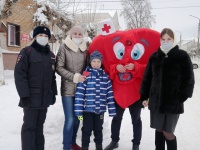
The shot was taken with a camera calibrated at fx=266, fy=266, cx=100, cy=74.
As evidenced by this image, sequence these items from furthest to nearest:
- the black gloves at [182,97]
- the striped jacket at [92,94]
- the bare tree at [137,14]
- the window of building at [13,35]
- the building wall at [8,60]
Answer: the bare tree at [137,14] → the window of building at [13,35] → the building wall at [8,60] → the striped jacket at [92,94] → the black gloves at [182,97]

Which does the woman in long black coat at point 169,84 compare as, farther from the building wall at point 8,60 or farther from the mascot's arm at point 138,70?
the building wall at point 8,60

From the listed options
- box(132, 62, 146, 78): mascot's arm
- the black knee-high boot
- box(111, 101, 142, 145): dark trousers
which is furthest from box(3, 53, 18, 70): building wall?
the black knee-high boot

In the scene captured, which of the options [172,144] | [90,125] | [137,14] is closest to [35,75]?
[90,125]

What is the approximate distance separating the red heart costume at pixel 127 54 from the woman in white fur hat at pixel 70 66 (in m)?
0.37

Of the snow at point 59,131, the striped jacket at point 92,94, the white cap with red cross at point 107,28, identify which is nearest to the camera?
the striped jacket at point 92,94

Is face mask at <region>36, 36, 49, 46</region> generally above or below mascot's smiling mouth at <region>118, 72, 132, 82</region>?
above

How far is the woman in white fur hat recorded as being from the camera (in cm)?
386

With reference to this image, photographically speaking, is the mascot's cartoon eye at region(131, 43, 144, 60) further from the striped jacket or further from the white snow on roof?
the white snow on roof

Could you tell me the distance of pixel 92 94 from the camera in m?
3.76

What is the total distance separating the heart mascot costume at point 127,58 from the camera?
4.05 metres

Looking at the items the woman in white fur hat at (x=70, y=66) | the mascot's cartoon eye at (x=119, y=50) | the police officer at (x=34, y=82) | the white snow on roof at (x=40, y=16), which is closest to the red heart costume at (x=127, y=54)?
the mascot's cartoon eye at (x=119, y=50)

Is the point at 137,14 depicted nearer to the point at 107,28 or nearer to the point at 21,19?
the point at 21,19

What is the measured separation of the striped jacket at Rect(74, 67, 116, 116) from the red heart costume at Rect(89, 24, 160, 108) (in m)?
0.26

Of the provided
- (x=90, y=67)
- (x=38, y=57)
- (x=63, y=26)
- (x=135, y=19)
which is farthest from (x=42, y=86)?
(x=135, y=19)
